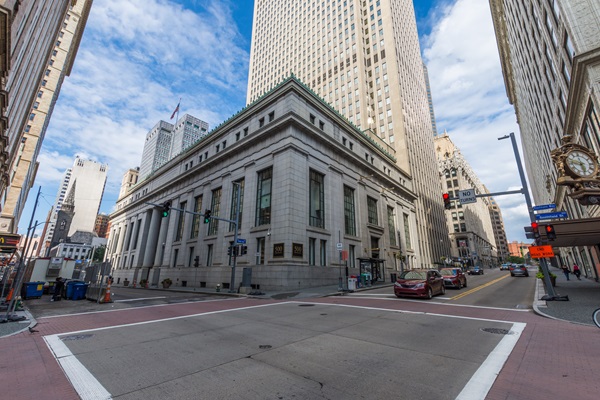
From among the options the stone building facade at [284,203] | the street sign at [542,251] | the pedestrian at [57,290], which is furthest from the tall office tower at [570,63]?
the pedestrian at [57,290]

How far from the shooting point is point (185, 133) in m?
127

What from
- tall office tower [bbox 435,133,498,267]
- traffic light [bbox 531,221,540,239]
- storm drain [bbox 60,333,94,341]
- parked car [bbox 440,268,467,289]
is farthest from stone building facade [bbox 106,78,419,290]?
tall office tower [bbox 435,133,498,267]

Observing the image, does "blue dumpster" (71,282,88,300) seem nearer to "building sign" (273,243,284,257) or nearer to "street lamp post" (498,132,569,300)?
"building sign" (273,243,284,257)

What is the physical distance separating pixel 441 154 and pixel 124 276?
123062mm

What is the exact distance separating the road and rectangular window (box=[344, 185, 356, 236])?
21.7 metres

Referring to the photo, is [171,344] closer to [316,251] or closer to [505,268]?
[316,251]

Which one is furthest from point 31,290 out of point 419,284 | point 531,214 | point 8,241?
point 531,214

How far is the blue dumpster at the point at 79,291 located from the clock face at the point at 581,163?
28.7m

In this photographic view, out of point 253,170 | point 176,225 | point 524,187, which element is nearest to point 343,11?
point 253,170

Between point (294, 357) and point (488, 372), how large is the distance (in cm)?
361

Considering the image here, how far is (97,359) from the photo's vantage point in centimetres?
569

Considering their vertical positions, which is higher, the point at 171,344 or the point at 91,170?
the point at 91,170

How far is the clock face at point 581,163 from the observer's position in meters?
10.5

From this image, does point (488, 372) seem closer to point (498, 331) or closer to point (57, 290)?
point (498, 331)
